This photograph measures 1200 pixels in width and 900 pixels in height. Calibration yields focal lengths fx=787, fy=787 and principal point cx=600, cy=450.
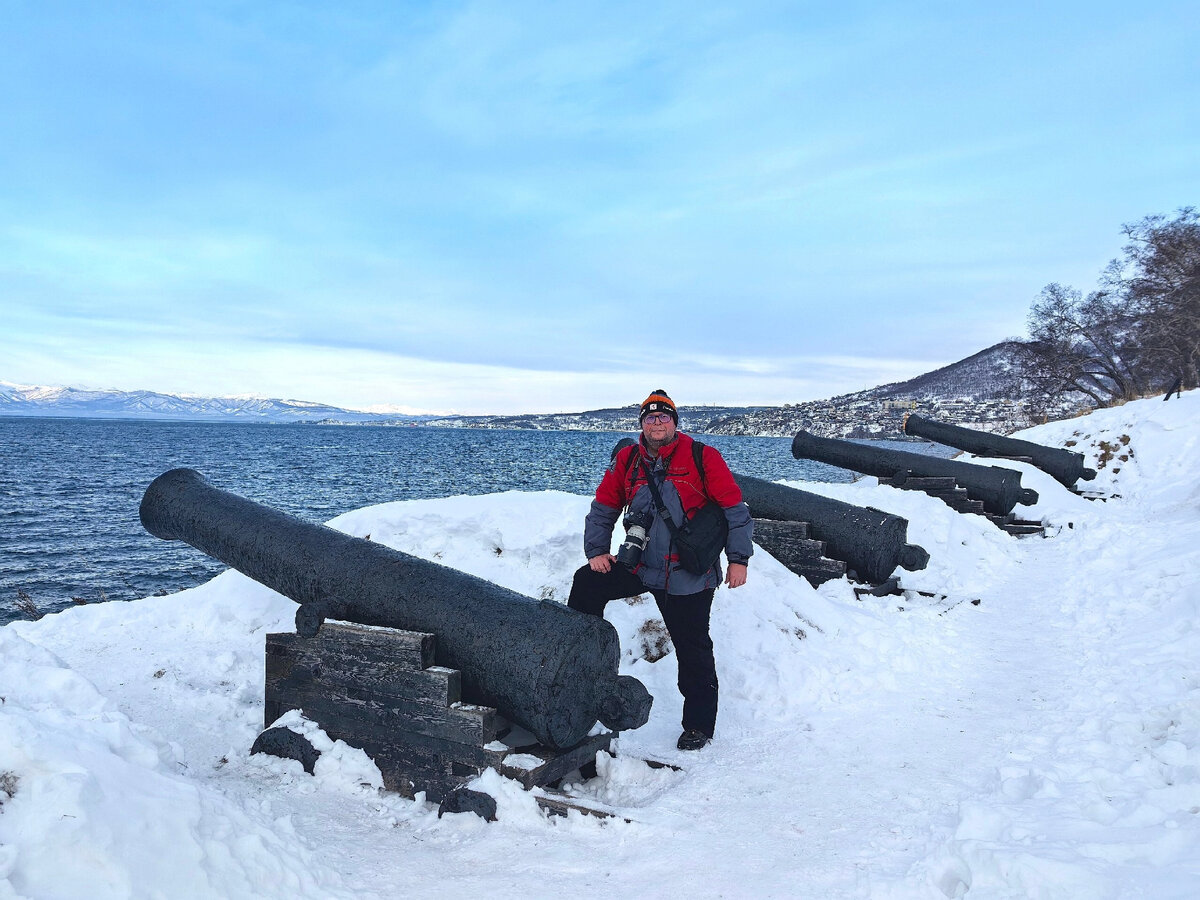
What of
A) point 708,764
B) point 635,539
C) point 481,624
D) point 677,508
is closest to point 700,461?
point 677,508

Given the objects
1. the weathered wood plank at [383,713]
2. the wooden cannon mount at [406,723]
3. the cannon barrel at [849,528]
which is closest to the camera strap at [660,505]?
the wooden cannon mount at [406,723]

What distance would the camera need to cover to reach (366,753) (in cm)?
447

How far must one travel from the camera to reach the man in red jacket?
4934 millimetres

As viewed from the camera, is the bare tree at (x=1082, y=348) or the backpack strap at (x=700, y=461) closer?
the backpack strap at (x=700, y=461)

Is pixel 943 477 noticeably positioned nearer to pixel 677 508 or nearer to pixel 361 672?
pixel 677 508

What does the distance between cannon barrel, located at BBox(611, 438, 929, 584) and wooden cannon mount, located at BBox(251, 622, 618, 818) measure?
5185 millimetres

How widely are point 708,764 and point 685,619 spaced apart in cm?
87

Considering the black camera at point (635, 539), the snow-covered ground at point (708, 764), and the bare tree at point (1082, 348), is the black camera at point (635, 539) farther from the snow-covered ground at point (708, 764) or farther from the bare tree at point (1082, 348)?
the bare tree at point (1082, 348)

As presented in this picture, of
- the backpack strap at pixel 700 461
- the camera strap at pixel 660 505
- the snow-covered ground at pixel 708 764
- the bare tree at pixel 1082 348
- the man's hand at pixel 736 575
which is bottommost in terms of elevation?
the snow-covered ground at pixel 708 764

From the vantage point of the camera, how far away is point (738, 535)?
16.3 feet

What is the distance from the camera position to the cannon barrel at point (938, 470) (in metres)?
13.7

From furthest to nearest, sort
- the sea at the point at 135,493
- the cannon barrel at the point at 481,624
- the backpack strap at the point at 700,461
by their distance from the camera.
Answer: the sea at the point at 135,493, the backpack strap at the point at 700,461, the cannon barrel at the point at 481,624

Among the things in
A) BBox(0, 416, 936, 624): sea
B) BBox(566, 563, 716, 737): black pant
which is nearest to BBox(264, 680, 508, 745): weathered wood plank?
BBox(566, 563, 716, 737): black pant

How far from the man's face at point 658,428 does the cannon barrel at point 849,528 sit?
3950 millimetres
